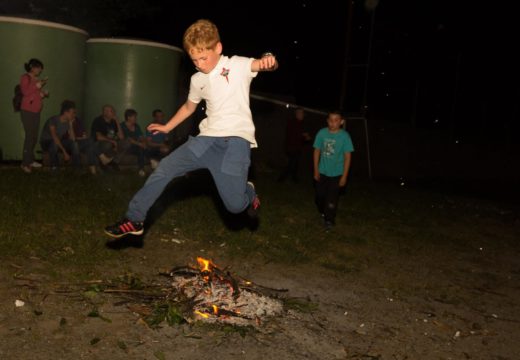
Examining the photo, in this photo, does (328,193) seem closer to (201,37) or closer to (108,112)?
(201,37)

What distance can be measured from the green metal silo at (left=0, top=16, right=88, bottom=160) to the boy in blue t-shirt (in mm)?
6499

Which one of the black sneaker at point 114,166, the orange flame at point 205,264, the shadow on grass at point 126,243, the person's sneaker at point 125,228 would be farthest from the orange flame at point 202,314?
the black sneaker at point 114,166

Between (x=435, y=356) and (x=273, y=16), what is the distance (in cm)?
2391

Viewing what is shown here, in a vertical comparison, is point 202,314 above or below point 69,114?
below

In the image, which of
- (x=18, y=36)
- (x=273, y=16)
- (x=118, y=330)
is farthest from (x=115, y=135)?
(x=273, y=16)

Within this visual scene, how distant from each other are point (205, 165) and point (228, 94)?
0.65m

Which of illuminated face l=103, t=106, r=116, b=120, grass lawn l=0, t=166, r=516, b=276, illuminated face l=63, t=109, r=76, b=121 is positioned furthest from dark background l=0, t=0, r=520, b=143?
illuminated face l=63, t=109, r=76, b=121

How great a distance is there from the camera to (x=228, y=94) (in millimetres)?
4762

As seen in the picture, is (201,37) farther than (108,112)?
No

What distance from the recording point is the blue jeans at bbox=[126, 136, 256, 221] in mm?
4777

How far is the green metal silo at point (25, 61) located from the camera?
37.3ft

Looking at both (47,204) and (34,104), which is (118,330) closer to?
(47,204)

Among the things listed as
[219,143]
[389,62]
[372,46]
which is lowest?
[219,143]

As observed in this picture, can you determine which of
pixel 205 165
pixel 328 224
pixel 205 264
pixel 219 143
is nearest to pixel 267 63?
pixel 219 143
